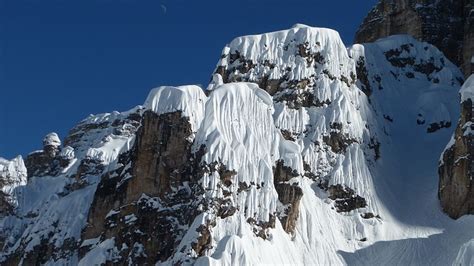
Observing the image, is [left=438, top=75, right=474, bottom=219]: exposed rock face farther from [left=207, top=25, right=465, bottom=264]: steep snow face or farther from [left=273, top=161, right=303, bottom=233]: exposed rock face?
[left=273, top=161, right=303, bottom=233]: exposed rock face

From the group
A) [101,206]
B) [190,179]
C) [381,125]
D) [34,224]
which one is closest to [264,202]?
[190,179]

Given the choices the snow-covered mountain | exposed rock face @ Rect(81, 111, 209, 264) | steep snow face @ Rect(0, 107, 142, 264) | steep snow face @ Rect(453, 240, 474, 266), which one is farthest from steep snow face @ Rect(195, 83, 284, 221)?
steep snow face @ Rect(453, 240, 474, 266)

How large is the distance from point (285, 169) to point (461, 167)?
18287 mm

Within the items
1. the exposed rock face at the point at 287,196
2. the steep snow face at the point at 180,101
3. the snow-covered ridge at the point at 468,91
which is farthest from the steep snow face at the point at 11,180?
the snow-covered ridge at the point at 468,91

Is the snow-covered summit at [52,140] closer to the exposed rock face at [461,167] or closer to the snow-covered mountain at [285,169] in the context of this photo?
the snow-covered mountain at [285,169]

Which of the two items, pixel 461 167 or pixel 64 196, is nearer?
pixel 461 167

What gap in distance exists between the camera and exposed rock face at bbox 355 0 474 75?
138 m

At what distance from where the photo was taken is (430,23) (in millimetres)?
140750

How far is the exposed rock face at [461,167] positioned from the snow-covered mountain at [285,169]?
1.11 meters

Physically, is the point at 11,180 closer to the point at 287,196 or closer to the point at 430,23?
the point at 430,23

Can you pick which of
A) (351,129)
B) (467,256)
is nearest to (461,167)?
(351,129)

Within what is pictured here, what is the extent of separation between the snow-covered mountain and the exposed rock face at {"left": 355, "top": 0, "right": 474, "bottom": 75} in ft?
24.4

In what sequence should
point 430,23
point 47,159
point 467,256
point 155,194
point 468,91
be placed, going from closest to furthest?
point 467,256 → point 155,194 → point 468,91 → point 430,23 → point 47,159

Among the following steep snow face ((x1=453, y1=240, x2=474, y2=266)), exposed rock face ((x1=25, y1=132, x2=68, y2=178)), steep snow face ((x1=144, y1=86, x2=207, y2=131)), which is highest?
exposed rock face ((x1=25, y1=132, x2=68, y2=178))
